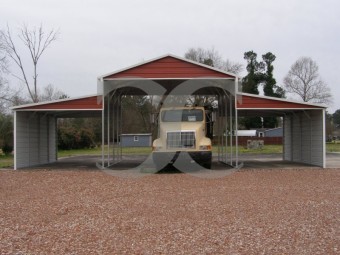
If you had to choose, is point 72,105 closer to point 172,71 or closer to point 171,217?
point 172,71

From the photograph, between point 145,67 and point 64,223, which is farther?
point 145,67

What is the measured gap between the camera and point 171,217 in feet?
31.1

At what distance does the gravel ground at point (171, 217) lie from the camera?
282 inches

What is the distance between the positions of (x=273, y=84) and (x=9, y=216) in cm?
7093

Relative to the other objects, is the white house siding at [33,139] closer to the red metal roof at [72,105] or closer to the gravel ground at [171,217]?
the red metal roof at [72,105]

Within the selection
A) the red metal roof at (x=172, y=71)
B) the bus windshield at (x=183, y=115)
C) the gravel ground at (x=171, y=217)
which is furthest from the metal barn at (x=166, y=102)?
the gravel ground at (x=171, y=217)

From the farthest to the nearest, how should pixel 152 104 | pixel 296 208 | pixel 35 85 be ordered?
pixel 152 104, pixel 35 85, pixel 296 208

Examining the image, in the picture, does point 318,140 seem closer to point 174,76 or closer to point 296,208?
point 174,76

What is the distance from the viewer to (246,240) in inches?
293

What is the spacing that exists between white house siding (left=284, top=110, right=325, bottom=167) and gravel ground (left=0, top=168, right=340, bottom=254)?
6310mm

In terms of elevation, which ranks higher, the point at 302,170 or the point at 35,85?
the point at 35,85

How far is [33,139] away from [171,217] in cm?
1773

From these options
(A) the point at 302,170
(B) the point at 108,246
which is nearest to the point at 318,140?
(A) the point at 302,170

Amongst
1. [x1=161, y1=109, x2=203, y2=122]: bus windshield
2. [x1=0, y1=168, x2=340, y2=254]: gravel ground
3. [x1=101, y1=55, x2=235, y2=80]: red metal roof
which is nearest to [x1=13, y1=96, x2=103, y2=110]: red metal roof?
[x1=101, y1=55, x2=235, y2=80]: red metal roof
